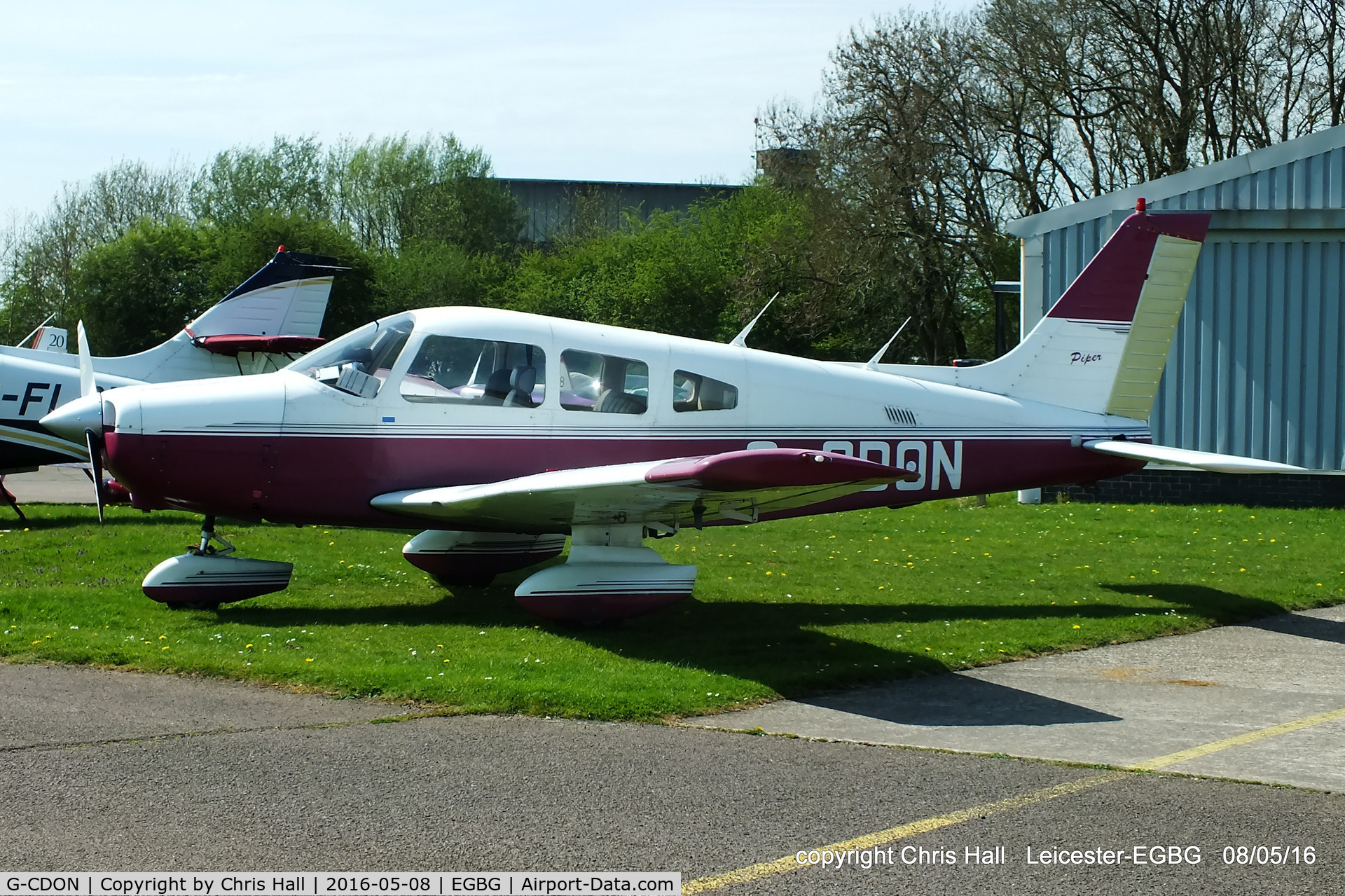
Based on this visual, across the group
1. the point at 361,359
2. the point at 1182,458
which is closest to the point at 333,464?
the point at 361,359

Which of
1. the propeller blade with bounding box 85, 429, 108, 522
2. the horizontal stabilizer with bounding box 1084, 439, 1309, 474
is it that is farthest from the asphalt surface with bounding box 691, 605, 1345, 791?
the propeller blade with bounding box 85, 429, 108, 522

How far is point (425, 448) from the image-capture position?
9008mm

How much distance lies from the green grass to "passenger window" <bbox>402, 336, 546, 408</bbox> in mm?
1677

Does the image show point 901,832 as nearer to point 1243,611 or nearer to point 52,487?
point 1243,611

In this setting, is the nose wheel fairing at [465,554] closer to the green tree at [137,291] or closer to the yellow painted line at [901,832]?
the yellow painted line at [901,832]

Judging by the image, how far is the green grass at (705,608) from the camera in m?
6.98

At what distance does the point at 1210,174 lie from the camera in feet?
56.0

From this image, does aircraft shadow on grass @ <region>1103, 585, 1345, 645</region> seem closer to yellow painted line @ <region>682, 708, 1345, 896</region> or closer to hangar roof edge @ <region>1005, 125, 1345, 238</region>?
yellow painted line @ <region>682, 708, 1345, 896</region>

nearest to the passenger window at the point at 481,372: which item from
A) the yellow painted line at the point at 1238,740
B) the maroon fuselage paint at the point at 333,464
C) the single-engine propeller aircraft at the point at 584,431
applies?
the single-engine propeller aircraft at the point at 584,431

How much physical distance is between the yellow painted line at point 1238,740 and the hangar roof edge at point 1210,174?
12.0 meters

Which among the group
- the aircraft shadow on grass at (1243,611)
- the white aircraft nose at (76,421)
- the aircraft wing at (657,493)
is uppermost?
the white aircraft nose at (76,421)

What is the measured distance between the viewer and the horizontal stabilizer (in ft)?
28.2

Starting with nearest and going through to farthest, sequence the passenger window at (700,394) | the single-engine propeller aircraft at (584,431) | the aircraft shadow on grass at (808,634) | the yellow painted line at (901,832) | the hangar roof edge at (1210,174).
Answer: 1. the yellow painted line at (901,832)
2. the aircraft shadow on grass at (808,634)
3. the single-engine propeller aircraft at (584,431)
4. the passenger window at (700,394)
5. the hangar roof edge at (1210,174)

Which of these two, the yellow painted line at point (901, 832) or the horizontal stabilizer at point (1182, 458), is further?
the horizontal stabilizer at point (1182, 458)
